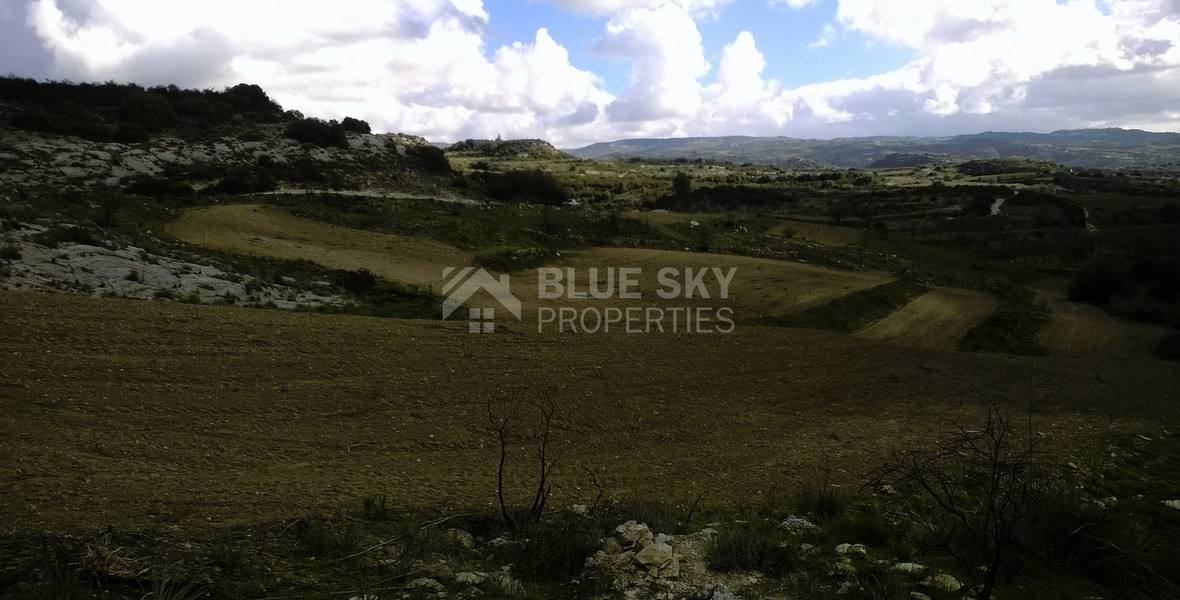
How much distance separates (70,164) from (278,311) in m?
22.7

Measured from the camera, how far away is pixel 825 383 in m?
12.4

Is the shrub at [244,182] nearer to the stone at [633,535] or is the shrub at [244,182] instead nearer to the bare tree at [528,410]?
the bare tree at [528,410]

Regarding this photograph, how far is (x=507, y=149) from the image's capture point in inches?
4653

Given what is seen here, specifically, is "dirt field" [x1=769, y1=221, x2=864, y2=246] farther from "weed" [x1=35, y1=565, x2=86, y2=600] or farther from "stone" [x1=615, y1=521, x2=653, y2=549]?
"weed" [x1=35, y1=565, x2=86, y2=600]

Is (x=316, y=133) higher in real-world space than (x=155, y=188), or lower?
higher

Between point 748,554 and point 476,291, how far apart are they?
45.3 feet

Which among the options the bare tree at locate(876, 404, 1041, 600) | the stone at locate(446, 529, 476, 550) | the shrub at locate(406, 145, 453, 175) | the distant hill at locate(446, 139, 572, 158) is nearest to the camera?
the bare tree at locate(876, 404, 1041, 600)

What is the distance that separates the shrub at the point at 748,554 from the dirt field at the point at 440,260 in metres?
10.6

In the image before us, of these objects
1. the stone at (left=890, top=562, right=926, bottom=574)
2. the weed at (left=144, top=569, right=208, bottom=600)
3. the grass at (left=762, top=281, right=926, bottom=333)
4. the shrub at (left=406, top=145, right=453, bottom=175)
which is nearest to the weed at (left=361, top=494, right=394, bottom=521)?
the weed at (left=144, top=569, right=208, bottom=600)

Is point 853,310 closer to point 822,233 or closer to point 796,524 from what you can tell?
point 796,524

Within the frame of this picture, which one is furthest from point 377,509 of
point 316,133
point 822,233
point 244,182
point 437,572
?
Answer: point 316,133

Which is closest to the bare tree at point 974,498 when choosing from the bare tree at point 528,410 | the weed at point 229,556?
the bare tree at point 528,410

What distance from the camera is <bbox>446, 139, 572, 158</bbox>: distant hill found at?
Result: 112 m

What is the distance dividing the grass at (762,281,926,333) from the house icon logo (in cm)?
709
